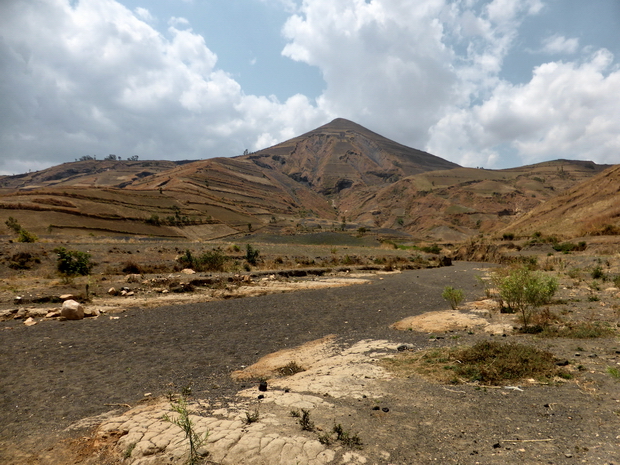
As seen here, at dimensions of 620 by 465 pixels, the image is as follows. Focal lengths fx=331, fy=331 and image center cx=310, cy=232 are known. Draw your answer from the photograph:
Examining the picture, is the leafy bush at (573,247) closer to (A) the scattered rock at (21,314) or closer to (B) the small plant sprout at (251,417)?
(B) the small plant sprout at (251,417)

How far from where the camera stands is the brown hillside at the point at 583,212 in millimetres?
43531

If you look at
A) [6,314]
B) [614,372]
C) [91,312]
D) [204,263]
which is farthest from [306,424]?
[204,263]

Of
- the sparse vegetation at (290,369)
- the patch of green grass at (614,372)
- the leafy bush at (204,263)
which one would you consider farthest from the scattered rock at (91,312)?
the patch of green grass at (614,372)

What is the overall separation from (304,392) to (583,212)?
63.2 metres

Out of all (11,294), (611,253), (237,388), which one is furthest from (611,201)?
(11,294)

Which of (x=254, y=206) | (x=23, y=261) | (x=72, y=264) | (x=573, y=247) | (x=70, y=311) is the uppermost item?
(x=254, y=206)

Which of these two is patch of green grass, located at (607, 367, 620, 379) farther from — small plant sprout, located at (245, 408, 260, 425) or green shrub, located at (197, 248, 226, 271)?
green shrub, located at (197, 248, 226, 271)

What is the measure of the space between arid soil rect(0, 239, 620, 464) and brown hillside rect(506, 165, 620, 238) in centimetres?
4027

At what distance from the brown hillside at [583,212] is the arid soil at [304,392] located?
40272 millimetres

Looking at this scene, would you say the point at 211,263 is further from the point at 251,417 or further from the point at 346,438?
the point at 346,438

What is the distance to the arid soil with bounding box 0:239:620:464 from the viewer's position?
4.02 meters

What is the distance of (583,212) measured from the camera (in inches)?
2040

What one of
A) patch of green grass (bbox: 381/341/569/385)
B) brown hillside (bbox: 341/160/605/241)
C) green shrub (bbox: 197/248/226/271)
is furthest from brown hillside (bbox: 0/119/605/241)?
patch of green grass (bbox: 381/341/569/385)

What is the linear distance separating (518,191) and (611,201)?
100082 mm
